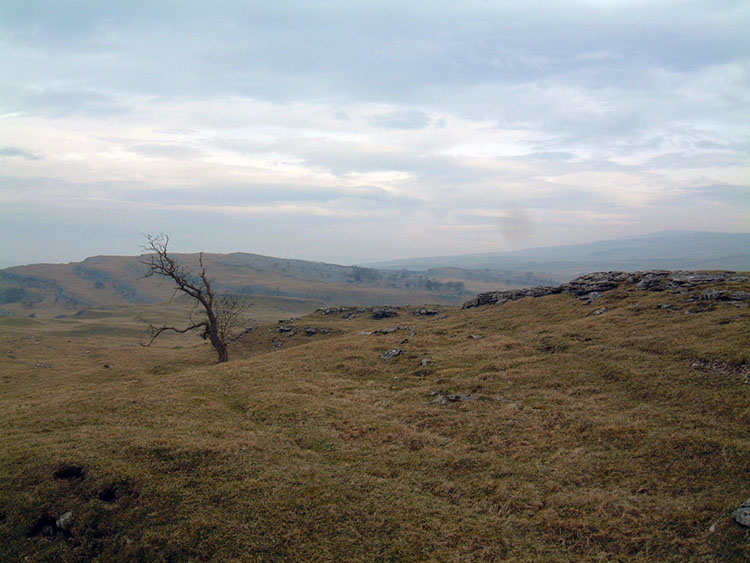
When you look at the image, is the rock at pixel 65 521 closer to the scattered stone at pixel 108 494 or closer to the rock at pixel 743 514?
the scattered stone at pixel 108 494

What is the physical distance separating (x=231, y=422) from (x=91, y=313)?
147059 mm

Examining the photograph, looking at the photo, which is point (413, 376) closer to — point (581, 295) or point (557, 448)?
point (557, 448)

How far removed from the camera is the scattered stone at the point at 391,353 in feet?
97.9

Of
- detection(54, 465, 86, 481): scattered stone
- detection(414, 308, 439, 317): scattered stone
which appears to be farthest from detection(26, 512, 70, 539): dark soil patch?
detection(414, 308, 439, 317): scattered stone

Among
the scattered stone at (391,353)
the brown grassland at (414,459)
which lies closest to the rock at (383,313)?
the scattered stone at (391,353)

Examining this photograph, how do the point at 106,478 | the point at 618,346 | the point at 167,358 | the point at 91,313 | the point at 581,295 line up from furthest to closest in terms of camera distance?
the point at 91,313 < the point at 167,358 < the point at 581,295 < the point at 618,346 < the point at 106,478

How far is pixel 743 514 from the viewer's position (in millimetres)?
10781

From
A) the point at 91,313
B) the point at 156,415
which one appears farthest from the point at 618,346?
the point at 91,313

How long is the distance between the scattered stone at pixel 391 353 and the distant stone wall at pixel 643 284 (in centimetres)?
2061

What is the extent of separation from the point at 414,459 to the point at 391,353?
1507cm

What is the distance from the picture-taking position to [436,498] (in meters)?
13.1

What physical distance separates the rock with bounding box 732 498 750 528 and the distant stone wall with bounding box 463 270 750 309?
2480 cm

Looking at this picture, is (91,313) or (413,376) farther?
(91,313)

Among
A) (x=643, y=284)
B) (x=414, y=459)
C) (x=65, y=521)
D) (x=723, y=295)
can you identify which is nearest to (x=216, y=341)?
Result: (x=65, y=521)
